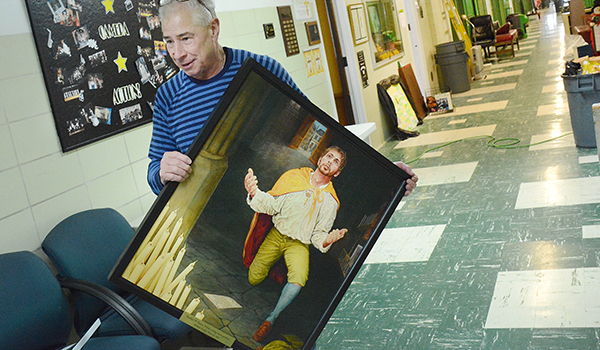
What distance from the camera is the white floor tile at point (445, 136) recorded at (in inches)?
264

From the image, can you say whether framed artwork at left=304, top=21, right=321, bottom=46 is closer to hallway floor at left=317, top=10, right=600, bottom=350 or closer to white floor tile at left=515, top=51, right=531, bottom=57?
hallway floor at left=317, top=10, right=600, bottom=350

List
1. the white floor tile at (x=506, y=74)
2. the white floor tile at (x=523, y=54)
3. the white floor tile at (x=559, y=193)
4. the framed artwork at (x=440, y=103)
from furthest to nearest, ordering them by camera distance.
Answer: the white floor tile at (x=523, y=54) → the white floor tile at (x=506, y=74) → the framed artwork at (x=440, y=103) → the white floor tile at (x=559, y=193)

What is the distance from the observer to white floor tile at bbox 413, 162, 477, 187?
512 cm

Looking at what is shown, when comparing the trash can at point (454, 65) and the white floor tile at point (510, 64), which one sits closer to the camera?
the trash can at point (454, 65)

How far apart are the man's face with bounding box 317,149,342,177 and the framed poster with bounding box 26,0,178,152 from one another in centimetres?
203

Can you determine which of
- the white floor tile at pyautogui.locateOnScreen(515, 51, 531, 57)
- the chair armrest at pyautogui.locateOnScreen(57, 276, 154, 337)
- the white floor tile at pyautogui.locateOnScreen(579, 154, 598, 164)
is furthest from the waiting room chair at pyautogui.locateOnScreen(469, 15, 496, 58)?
the chair armrest at pyautogui.locateOnScreen(57, 276, 154, 337)

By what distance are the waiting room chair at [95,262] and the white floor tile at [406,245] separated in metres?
1.76

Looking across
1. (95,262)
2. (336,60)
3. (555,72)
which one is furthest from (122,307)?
(555,72)

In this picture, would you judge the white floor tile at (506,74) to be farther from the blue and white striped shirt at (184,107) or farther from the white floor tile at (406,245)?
the blue and white striped shirt at (184,107)

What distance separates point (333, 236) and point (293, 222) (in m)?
0.13

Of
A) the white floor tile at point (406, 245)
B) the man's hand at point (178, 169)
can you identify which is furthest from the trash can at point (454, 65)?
the man's hand at point (178, 169)

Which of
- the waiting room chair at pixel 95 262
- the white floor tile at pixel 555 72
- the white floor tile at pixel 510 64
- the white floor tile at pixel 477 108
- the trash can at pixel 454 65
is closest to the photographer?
the waiting room chair at pixel 95 262

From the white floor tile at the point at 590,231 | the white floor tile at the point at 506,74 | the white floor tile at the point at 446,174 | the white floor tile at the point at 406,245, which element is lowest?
the white floor tile at the point at 406,245

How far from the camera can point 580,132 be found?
4.95 m
